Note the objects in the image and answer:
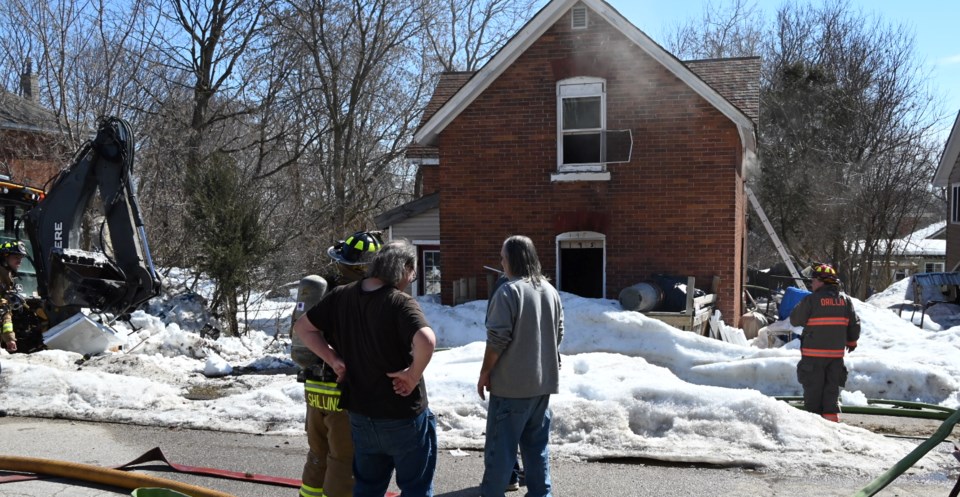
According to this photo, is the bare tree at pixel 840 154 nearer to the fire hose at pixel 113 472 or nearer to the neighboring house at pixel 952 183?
the neighboring house at pixel 952 183

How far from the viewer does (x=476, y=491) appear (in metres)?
6.02

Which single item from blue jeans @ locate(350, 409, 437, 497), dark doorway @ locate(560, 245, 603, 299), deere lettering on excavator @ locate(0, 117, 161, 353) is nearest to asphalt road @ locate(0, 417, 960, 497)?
blue jeans @ locate(350, 409, 437, 497)

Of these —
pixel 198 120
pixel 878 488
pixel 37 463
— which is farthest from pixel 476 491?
pixel 198 120

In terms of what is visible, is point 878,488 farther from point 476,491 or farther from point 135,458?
point 135,458

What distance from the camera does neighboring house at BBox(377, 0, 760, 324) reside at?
589 inches

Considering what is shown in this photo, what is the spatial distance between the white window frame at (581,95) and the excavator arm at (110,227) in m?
7.63


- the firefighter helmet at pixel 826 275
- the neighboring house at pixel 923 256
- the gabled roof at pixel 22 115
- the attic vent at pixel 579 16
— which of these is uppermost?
the attic vent at pixel 579 16

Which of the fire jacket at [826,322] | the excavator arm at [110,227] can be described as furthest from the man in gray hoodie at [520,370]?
the excavator arm at [110,227]

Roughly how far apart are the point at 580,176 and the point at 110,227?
828 centimetres

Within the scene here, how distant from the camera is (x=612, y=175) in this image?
15375 mm

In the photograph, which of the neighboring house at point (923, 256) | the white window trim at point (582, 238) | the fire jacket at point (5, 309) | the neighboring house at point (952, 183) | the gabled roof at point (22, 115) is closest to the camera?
the fire jacket at point (5, 309)

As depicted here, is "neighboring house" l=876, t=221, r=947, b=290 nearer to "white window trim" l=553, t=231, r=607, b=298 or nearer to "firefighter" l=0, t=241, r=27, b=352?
"white window trim" l=553, t=231, r=607, b=298

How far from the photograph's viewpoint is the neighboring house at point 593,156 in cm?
1497

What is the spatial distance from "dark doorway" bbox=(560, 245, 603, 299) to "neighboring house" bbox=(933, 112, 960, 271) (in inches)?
661
